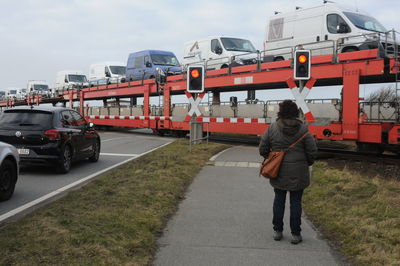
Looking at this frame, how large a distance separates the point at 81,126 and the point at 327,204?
22.0 ft

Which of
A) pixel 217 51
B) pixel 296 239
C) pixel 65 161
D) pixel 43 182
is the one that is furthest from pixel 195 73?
pixel 296 239

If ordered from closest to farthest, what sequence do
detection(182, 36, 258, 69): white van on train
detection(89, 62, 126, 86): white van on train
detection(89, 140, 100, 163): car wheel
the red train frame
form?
1. detection(89, 140, 100, 163): car wheel
2. the red train frame
3. detection(182, 36, 258, 69): white van on train
4. detection(89, 62, 126, 86): white van on train

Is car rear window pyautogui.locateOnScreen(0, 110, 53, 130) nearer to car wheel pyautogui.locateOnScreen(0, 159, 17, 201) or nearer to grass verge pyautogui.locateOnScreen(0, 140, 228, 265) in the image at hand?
grass verge pyautogui.locateOnScreen(0, 140, 228, 265)

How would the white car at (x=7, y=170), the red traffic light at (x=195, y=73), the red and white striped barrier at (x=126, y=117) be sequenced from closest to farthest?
the white car at (x=7, y=170), the red traffic light at (x=195, y=73), the red and white striped barrier at (x=126, y=117)

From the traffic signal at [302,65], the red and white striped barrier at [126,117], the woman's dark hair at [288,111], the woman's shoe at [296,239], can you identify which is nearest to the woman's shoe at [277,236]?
the woman's shoe at [296,239]

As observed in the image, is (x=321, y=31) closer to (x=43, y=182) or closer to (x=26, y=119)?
(x=26, y=119)

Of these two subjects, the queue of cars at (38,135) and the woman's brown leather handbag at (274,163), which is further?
the queue of cars at (38,135)

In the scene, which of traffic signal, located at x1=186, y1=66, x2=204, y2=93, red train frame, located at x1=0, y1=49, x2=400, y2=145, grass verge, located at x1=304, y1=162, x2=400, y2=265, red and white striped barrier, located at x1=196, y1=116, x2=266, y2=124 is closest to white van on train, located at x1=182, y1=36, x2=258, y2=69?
red train frame, located at x1=0, y1=49, x2=400, y2=145

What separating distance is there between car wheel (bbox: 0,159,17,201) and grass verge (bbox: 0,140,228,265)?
97cm

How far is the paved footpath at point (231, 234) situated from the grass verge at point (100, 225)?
23 cm

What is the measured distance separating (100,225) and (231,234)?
1510mm

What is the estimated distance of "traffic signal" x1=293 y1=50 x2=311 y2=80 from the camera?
10013mm

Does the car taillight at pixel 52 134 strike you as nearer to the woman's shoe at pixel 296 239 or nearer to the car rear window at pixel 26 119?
the car rear window at pixel 26 119

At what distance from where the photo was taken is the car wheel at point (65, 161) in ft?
29.8
